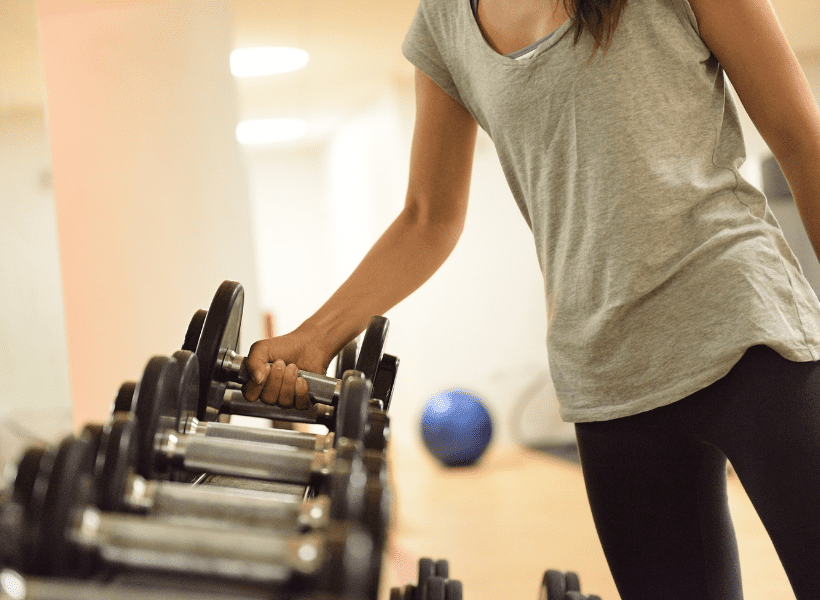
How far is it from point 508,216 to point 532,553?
351 centimetres

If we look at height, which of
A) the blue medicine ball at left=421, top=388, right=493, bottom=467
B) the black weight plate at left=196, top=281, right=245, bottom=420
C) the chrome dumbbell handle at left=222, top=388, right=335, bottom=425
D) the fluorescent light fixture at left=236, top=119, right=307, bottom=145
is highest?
the fluorescent light fixture at left=236, top=119, right=307, bottom=145

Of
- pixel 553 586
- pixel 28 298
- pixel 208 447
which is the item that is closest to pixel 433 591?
pixel 553 586

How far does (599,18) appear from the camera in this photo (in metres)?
0.82

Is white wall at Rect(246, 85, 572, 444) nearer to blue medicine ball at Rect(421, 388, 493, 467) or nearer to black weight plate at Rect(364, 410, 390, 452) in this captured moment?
blue medicine ball at Rect(421, 388, 493, 467)

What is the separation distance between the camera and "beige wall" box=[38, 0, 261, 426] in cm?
301

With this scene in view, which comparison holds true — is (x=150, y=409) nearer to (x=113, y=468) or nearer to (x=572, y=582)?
(x=113, y=468)

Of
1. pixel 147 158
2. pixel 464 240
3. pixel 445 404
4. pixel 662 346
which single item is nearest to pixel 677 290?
pixel 662 346

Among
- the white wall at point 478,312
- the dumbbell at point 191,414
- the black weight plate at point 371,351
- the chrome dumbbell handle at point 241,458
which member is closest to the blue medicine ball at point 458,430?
the white wall at point 478,312

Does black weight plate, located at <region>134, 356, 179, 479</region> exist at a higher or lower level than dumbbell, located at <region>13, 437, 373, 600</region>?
higher

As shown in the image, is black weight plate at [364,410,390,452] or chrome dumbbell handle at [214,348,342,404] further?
chrome dumbbell handle at [214,348,342,404]

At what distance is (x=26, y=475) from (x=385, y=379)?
18.6 inches

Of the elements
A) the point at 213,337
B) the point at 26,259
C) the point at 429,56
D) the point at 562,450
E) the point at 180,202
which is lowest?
the point at 562,450

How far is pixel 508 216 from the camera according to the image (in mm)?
6367

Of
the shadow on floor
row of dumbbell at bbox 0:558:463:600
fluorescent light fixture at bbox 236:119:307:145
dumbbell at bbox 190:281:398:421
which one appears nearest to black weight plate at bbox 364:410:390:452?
dumbbell at bbox 190:281:398:421
